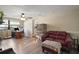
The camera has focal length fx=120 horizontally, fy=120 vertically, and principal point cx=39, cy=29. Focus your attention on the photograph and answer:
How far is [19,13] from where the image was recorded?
1.83m

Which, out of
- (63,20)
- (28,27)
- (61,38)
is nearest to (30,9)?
(28,27)

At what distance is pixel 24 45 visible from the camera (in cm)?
183

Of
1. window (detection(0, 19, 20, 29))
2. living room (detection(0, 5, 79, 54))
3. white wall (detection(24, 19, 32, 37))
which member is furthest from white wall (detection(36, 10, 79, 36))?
window (detection(0, 19, 20, 29))

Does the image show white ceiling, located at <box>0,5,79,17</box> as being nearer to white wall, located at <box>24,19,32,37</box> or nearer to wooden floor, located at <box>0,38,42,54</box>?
white wall, located at <box>24,19,32,37</box>

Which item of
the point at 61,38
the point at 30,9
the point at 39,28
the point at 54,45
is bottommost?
the point at 54,45

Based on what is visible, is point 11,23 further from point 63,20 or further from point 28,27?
point 63,20

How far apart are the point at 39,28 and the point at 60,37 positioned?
1.15 ft

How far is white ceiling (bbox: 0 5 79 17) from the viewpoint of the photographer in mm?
1806

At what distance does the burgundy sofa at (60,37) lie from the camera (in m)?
1.80
